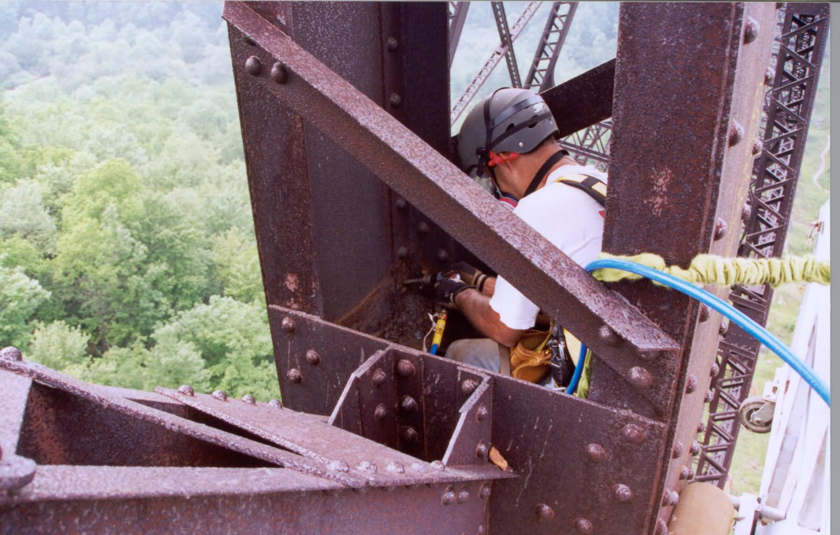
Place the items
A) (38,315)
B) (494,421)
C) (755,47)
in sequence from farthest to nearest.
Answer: (38,315) < (494,421) < (755,47)

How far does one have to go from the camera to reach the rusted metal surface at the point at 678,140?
1.38 metres

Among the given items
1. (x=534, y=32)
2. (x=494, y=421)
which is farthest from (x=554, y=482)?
(x=534, y=32)

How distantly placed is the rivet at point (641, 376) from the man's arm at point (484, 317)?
1040mm

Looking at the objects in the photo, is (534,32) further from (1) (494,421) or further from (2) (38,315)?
(1) (494,421)

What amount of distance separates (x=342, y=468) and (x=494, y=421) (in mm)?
831

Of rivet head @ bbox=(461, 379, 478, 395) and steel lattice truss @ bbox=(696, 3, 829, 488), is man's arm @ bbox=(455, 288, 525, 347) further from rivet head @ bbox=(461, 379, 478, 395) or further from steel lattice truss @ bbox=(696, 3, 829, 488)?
steel lattice truss @ bbox=(696, 3, 829, 488)

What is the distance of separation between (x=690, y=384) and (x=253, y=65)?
5.34 ft

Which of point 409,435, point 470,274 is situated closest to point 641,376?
point 409,435

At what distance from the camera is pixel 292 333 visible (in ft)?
8.32

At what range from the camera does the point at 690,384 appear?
1.76 meters

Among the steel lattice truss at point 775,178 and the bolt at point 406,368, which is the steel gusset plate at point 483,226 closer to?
the bolt at point 406,368

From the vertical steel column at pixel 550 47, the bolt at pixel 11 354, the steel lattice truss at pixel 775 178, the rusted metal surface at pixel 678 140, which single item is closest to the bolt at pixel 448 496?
the rusted metal surface at pixel 678 140

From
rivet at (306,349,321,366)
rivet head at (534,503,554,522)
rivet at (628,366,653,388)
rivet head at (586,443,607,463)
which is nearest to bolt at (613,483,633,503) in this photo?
rivet head at (586,443,607,463)

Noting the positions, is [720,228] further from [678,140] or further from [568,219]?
[568,219]
